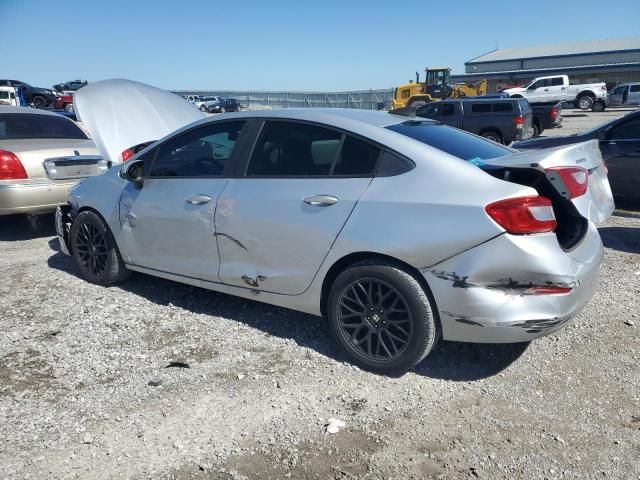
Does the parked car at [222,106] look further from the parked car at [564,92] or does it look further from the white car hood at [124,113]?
the white car hood at [124,113]

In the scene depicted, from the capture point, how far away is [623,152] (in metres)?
7.34

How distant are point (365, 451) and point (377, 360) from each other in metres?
0.74

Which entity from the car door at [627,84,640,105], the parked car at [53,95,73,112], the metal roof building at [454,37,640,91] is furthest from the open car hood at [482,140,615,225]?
the metal roof building at [454,37,640,91]

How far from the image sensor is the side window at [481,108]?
59.5 feet

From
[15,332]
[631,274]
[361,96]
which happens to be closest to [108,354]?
[15,332]

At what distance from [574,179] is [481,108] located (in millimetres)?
15992

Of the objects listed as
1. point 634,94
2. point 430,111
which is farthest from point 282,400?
point 634,94

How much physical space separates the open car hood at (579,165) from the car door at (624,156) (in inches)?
162

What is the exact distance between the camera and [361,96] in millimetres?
48406

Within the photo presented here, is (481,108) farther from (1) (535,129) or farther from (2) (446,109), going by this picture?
(1) (535,129)

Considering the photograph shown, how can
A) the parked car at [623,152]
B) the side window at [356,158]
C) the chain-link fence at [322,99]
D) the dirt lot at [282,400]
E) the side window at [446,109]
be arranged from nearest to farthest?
1. the dirt lot at [282,400]
2. the side window at [356,158]
3. the parked car at [623,152]
4. the side window at [446,109]
5. the chain-link fence at [322,99]

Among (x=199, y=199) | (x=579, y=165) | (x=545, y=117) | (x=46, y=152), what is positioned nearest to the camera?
(x=579, y=165)

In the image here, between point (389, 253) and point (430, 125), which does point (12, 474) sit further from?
point (430, 125)

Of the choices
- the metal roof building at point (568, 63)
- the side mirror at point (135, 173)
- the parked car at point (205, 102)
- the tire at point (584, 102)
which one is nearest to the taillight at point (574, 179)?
the side mirror at point (135, 173)
